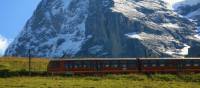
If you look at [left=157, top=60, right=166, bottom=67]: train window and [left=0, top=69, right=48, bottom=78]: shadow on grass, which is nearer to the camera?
[left=0, top=69, right=48, bottom=78]: shadow on grass

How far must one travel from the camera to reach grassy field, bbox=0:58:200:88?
6034 cm

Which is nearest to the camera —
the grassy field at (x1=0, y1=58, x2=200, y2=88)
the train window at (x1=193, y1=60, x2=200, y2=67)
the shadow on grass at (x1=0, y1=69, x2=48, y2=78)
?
the grassy field at (x1=0, y1=58, x2=200, y2=88)

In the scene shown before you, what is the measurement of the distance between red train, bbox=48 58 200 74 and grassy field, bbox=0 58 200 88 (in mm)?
4561

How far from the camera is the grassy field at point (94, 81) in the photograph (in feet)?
198

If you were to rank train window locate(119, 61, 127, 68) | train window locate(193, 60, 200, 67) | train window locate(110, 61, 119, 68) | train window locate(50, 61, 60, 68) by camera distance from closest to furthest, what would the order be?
train window locate(50, 61, 60, 68) < train window locate(110, 61, 119, 68) < train window locate(119, 61, 127, 68) < train window locate(193, 60, 200, 67)

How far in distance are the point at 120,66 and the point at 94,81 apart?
22990mm

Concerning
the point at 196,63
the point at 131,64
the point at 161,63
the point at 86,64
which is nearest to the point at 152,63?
the point at 161,63

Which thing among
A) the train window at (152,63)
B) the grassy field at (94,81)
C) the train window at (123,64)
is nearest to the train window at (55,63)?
the grassy field at (94,81)

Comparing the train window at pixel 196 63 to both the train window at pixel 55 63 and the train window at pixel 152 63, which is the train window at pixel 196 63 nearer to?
the train window at pixel 152 63

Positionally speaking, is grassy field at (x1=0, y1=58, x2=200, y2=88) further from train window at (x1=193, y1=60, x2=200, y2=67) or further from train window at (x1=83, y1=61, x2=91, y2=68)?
train window at (x1=193, y1=60, x2=200, y2=67)

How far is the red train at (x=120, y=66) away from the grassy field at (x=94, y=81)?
→ 4561 millimetres

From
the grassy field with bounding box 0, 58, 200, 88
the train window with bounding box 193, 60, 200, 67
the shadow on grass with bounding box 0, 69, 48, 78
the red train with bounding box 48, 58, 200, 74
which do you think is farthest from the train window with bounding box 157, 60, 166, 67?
the shadow on grass with bounding box 0, 69, 48, 78

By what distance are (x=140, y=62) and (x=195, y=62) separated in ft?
36.9

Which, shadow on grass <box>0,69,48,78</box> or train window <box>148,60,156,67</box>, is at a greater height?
train window <box>148,60,156,67</box>
